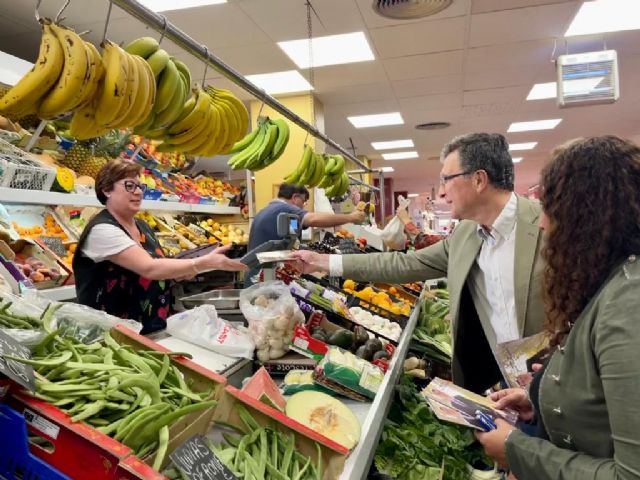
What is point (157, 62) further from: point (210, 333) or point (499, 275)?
point (499, 275)

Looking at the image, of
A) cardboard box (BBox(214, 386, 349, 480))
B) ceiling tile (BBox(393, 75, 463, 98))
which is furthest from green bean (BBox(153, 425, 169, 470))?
ceiling tile (BBox(393, 75, 463, 98))

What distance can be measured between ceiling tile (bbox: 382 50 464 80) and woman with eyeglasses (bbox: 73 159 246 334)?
4112 mm

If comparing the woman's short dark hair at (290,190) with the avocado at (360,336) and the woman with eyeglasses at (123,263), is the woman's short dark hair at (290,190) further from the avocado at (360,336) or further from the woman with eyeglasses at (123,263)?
the avocado at (360,336)

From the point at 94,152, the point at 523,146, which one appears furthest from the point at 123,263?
the point at 523,146

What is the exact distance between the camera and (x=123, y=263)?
92.4 inches

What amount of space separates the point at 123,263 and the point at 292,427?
57.5 inches

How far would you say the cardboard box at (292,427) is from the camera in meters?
1.21

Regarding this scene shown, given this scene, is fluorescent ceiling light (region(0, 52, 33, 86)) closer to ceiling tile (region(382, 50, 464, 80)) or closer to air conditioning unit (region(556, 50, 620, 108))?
ceiling tile (region(382, 50, 464, 80))

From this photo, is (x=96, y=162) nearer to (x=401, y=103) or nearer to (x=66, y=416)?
(x=66, y=416)

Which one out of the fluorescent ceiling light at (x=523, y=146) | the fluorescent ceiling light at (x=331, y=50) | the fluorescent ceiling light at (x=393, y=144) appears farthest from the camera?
the fluorescent ceiling light at (x=523, y=146)

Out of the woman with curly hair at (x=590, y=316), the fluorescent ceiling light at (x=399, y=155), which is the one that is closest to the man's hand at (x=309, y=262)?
the woman with curly hair at (x=590, y=316)

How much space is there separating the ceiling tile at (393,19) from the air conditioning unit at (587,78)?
1.19 m

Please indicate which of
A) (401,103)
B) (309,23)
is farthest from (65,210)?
(401,103)

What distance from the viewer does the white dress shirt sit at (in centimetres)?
218
